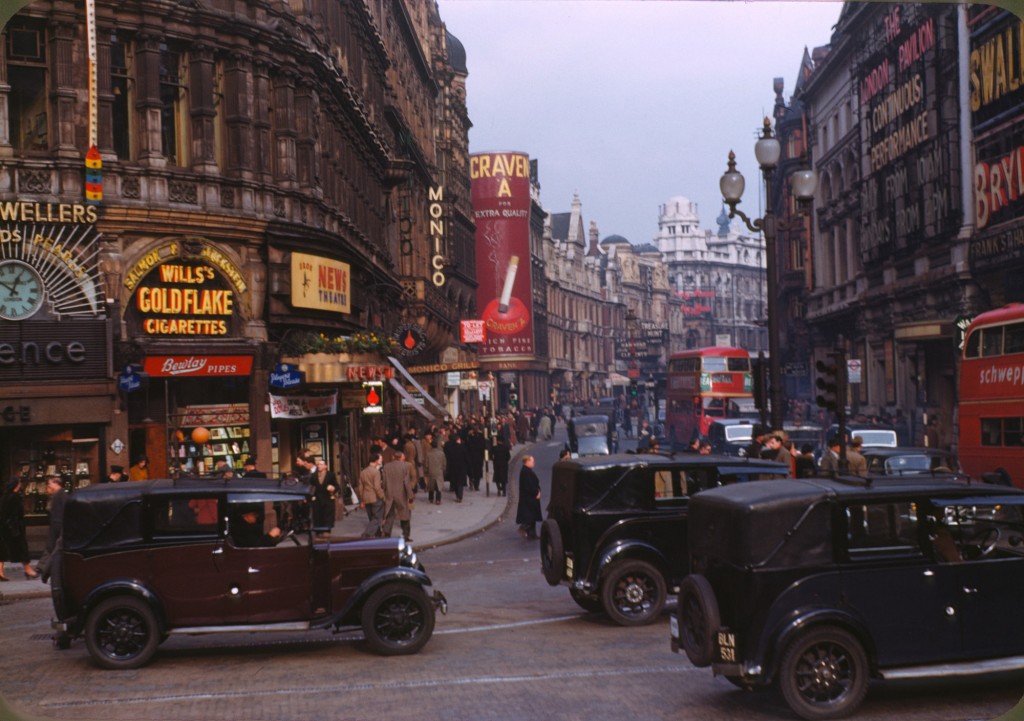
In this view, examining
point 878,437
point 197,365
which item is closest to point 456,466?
point 197,365

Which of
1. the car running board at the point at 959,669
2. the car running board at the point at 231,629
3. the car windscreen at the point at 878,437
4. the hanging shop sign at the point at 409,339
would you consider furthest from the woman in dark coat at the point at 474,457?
the car running board at the point at 959,669

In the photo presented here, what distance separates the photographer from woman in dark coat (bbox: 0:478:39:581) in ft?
65.3

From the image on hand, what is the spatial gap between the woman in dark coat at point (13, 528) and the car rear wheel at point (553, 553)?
31.5 feet

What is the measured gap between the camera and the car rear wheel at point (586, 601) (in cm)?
1467

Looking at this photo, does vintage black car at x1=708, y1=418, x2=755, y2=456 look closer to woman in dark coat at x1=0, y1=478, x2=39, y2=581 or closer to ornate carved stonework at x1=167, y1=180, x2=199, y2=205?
ornate carved stonework at x1=167, y1=180, x2=199, y2=205

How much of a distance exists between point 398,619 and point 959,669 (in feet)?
19.4

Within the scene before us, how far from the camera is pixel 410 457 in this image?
111 feet

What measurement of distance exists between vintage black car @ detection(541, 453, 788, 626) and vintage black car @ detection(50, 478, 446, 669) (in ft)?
8.56

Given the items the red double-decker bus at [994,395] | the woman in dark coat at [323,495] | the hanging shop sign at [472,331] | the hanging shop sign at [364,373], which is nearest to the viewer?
the woman in dark coat at [323,495]

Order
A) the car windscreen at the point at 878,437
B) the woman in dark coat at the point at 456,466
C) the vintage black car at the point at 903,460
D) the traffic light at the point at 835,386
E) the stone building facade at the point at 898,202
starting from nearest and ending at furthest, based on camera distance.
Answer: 1. the traffic light at the point at 835,386
2. the vintage black car at the point at 903,460
3. the car windscreen at the point at 878,437
4. the woman in dark coat at the point at 456,466
5. the stone building facade at the point at 898,202

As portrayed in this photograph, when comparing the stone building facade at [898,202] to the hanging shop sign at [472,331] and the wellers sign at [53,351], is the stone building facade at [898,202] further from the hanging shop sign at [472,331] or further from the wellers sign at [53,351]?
the wellers sign at [53,351]

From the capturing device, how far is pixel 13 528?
66.2 feet

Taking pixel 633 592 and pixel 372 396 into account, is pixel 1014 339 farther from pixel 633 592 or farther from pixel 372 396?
pixel 372 396

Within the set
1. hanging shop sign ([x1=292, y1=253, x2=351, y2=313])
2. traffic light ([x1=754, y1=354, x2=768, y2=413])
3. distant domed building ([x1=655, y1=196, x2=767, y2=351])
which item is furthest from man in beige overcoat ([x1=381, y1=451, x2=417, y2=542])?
distant domed building ([x1=655, y1=196, x2=767, y2=351])
